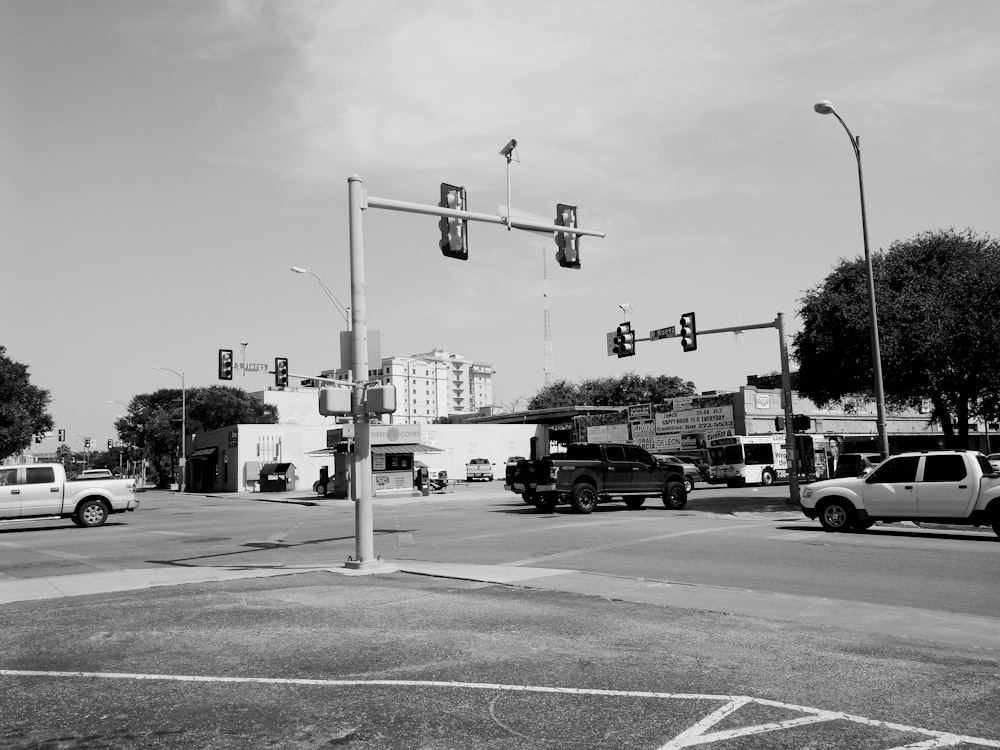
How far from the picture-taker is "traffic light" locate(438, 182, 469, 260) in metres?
14.8

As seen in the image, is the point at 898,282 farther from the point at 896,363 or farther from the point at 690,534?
the point at 690,534

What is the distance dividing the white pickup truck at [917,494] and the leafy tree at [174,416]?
80.3 meters

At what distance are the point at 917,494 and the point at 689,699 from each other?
1281cm

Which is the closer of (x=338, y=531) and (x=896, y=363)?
(x=338, y=531)

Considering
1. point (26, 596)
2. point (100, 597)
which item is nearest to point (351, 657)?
point (100, 597)

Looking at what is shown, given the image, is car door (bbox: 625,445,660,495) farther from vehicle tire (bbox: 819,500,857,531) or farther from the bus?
the bus

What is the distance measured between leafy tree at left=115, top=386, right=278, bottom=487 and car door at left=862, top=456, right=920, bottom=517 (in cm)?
8115

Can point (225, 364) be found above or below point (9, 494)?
above

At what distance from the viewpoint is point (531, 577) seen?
1205cm

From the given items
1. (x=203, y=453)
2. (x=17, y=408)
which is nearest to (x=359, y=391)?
(x=17, y=408)

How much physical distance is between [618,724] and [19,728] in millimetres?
3658

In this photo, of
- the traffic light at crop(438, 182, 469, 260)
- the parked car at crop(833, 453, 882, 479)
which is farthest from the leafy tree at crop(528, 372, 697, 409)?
the traffic light at crop(438, 182, 469, 260)

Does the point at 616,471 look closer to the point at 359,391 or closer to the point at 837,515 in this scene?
the point at 837,515

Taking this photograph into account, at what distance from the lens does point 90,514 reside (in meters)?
24.3
